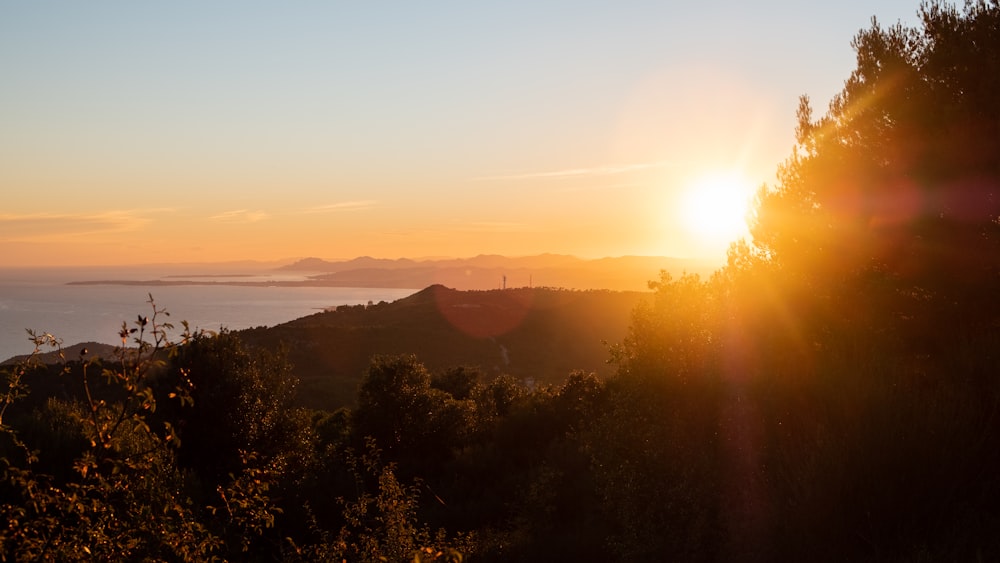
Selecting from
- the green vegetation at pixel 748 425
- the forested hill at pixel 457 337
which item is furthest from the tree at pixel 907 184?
the forested hill at pixel 457 337

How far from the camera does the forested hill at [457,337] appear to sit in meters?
68.3

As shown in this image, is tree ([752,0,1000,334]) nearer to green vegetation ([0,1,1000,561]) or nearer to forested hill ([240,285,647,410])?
green vegetation ([0,1,1000,561])

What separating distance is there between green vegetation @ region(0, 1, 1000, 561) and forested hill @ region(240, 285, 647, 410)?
1380 inches

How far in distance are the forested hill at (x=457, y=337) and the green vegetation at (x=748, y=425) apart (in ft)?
115

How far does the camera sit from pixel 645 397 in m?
13.5

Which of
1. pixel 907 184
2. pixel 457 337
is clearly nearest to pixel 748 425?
pixel 907 184

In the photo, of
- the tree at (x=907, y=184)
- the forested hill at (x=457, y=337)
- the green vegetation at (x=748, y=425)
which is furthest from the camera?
the forested hill at (x=457, y=337)

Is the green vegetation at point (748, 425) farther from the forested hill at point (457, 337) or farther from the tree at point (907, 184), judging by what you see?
the forested hill at point (457, 337)

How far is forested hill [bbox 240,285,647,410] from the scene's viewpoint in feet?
224

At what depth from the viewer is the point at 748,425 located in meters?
12.1

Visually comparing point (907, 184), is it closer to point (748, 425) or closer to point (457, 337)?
point (748, 425)

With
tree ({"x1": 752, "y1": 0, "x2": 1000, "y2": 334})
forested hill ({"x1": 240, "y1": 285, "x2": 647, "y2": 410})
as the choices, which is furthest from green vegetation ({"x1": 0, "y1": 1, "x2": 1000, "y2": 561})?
forested hill ({"x1": 240, "y1": 285, "x2": 647, "y2": 410})

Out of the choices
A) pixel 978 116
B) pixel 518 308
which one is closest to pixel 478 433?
pixel 978 116

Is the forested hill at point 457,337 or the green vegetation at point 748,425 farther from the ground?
the green vegetation at point 748,425
